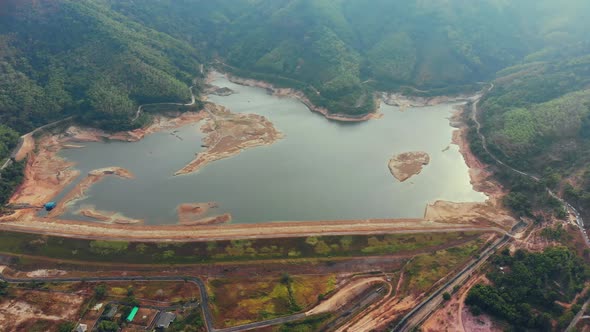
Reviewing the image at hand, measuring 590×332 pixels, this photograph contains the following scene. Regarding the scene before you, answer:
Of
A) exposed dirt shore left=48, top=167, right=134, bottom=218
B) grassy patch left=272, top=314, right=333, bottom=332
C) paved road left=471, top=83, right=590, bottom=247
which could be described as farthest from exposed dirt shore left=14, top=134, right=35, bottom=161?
paved road left=471, top=83, right=590, bottom=247

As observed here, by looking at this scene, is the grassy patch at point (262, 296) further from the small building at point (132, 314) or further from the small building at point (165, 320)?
the small building at point (132, 314)

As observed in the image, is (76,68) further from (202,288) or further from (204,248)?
(202,288)

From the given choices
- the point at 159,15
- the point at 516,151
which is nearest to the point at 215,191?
the point at 516,151


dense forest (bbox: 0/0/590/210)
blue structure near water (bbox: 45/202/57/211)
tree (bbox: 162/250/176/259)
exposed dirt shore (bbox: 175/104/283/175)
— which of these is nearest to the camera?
tree (bbox: 162/250/176/259)

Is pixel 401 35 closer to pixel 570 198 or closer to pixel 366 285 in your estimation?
pixel 570 198

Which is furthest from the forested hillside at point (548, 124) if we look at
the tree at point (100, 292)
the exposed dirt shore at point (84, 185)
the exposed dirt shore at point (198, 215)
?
the exposed dirt shore at point (84, 185)

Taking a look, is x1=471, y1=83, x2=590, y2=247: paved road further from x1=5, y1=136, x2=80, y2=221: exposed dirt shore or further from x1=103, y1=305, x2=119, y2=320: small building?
x1=5, y1=136, x2=80, y2=221: exposed dirt shore
